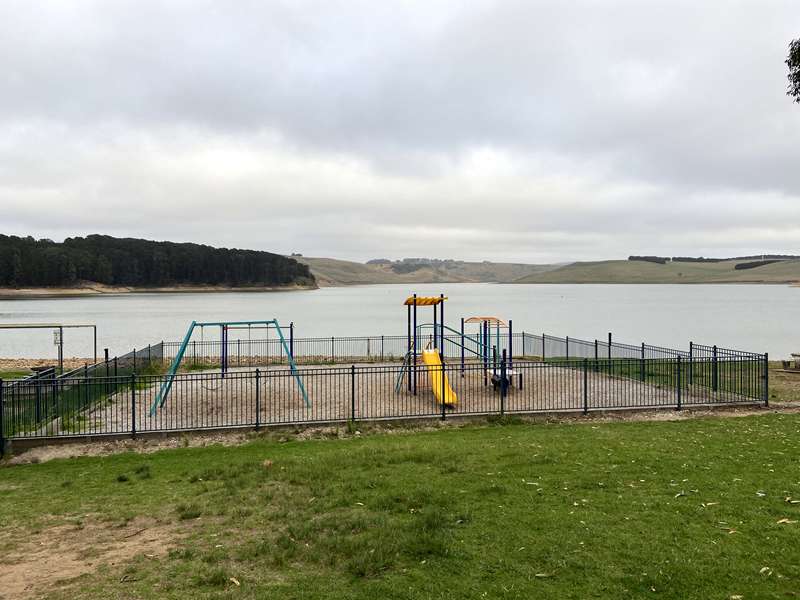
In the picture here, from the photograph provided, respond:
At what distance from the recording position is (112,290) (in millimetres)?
146500

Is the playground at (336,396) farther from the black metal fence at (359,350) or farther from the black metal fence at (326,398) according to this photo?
the black metal fence at (359,350)

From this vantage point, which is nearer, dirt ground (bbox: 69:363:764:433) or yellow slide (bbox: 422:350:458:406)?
dirt ground (bbox: 69:363:764:433)

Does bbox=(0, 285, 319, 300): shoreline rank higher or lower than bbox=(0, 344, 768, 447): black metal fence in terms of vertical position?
higher

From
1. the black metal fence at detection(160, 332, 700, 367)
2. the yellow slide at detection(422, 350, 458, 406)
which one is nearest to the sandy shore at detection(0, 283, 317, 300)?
the black metal fence at detection(160, 332, 700, 367)

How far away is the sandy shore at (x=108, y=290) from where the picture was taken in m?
129

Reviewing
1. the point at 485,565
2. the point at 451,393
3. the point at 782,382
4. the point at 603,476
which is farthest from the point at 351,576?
the point at 782,382

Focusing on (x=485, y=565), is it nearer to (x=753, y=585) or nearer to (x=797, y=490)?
(x=753, y=585)

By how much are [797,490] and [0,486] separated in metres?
11.8

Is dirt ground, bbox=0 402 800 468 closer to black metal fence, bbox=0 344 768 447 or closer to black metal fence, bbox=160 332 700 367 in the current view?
black metal fence, bbox=0 344 768 447

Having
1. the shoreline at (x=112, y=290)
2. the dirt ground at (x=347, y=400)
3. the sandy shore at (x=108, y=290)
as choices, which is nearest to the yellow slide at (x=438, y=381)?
the dirt ground at (x=347, y=400)

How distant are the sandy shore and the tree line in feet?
4.66

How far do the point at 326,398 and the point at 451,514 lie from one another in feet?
35.1

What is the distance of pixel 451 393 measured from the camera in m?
17.0

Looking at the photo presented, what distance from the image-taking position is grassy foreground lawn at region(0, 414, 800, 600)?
555 cm
